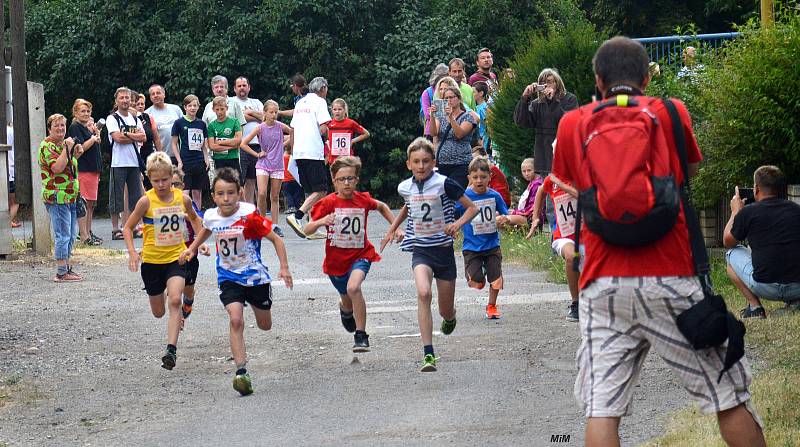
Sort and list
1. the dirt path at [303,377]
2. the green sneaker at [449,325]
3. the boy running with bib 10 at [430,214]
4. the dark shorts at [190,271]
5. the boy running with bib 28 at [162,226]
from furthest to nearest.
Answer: the dark shorts at [190,271], the green sneaker at [449,325], the boy running with bib 28 at [162,226], the boy running with bib 10 at [430,214], the dirt path at [303,377]

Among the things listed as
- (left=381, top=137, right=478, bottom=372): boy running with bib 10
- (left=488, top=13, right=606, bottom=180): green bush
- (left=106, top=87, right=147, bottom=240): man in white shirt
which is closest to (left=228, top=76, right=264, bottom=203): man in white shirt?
(left=106, top=87, right=147, bottom=240): man in white shirt

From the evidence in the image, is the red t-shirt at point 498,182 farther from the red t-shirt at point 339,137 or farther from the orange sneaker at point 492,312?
the red t-shirt at point 339,137

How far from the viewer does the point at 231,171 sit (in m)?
9.07

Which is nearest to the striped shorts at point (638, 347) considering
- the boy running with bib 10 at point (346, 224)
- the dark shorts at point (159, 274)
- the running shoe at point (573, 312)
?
the boy running with bib 10 at point (346, 224)

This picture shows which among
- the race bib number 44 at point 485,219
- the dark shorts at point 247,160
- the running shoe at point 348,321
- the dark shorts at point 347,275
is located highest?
the dark shorts at point 247,160

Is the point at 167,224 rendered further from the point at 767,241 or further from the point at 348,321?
the point at 767,241

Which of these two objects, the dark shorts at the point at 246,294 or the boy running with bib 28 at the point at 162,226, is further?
the boy running with bib 28 at the point at 162,226

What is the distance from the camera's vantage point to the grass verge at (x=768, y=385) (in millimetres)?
6398

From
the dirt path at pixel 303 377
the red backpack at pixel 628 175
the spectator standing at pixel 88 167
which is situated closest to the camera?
the red backpack at pixel 628 175

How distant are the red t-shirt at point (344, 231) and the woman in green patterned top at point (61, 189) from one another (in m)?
5.70

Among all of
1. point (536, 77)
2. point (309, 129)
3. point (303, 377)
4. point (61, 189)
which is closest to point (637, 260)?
point (303, 377)

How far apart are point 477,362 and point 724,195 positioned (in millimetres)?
4853

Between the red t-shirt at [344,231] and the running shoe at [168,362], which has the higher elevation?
the red t-shirt at [344,231]

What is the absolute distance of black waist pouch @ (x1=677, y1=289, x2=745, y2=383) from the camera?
15.4 feet
